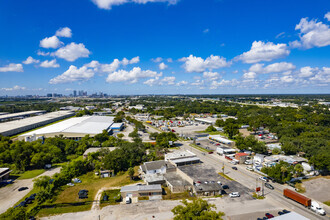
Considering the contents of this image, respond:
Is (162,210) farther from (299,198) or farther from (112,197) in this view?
(299,198)

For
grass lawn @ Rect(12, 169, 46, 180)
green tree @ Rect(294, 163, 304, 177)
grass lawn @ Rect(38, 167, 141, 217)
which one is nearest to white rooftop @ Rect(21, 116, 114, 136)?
grass lawn @ Rect(12, 169, 46, 180)

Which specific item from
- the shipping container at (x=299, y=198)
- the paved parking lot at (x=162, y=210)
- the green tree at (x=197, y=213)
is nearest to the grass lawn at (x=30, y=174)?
the paved parking lot at (x=162, y=210)

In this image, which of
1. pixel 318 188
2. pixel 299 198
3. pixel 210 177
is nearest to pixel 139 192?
pixel 210 177

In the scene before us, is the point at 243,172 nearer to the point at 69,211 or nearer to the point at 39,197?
the point at 69,211

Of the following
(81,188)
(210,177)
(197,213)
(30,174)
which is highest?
(197,213)

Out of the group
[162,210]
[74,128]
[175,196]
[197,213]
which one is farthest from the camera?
[74,128]

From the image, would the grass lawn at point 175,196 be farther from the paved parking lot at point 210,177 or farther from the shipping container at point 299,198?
the shipping container at point 299,198

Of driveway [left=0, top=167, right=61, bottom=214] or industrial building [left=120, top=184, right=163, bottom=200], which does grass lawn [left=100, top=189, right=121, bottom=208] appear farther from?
driveway [left=0, top=167, right=61, bottom=214]
